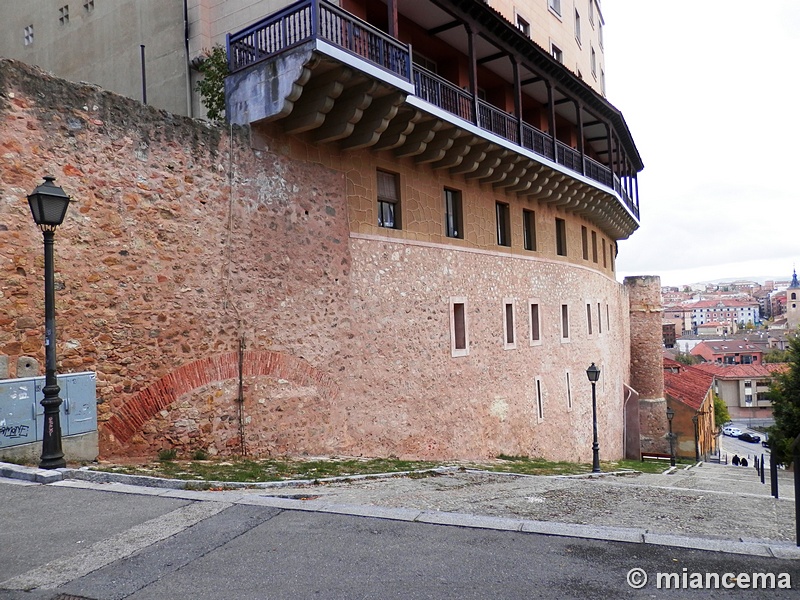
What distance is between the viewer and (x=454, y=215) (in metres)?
15.7

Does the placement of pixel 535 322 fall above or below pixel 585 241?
below

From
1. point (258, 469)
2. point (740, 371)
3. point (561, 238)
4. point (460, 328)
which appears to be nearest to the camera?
point (258, 469)

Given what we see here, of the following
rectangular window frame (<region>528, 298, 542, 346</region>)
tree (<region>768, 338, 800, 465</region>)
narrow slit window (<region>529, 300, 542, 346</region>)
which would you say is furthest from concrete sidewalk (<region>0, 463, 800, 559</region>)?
tree (<region>768, 338, 800, 465</region>)

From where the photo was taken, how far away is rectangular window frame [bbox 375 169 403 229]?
1333cm

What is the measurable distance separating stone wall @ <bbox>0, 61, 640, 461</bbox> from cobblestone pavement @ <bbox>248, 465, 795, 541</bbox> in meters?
3.13

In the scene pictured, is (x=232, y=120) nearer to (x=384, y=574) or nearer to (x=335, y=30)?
(x=335, y=30)

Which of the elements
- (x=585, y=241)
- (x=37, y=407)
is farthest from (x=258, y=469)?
(x=585, y=241)

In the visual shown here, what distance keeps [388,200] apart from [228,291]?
4.58m

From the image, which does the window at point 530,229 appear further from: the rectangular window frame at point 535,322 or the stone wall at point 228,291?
the stone wall at point 228,291

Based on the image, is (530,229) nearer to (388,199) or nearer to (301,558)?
(388,199)

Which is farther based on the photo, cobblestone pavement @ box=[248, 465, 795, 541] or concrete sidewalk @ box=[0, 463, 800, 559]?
cobblestone pavement @ box=[248, 465, 795, 541]

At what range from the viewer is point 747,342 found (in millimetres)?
97438

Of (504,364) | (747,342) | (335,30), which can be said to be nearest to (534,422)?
(504,364)

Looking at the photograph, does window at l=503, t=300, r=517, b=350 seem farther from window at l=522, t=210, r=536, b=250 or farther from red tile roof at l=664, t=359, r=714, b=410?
red tile roof at l=664, t=359, r=714, b=410
